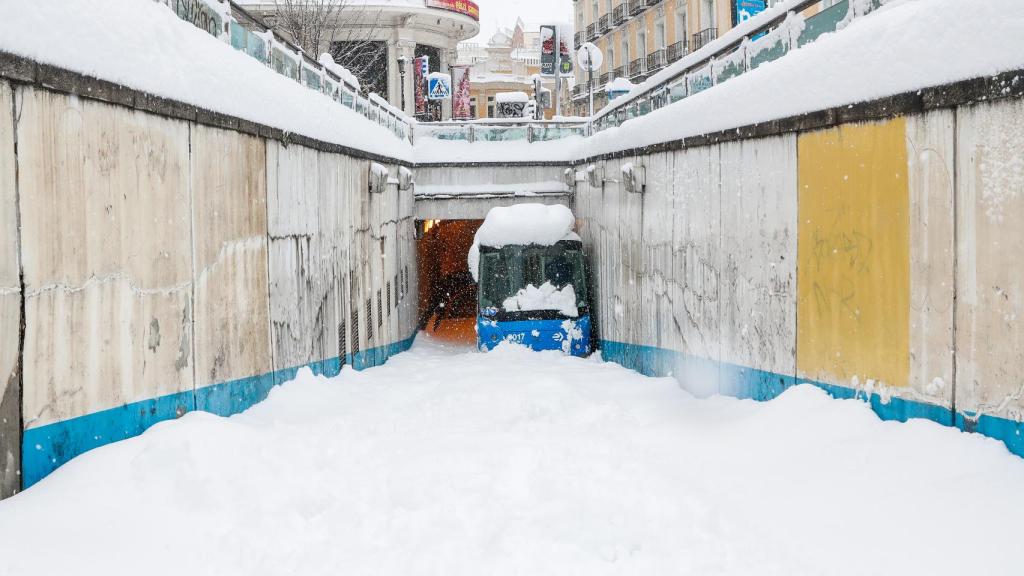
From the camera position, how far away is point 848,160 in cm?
799

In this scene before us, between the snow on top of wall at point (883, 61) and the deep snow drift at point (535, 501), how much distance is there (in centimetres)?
272

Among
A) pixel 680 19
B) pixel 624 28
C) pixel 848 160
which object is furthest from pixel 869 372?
pixel 624 28

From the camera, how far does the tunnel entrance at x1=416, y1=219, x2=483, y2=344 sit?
1196 inches

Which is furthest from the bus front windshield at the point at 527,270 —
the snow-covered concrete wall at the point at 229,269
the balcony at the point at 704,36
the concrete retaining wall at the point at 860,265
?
the balcony at the point at 704,36

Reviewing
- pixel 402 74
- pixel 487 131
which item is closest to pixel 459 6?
pixel 402 74

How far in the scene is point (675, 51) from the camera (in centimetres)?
4231

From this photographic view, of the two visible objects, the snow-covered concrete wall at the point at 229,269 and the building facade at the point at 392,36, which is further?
the building facade at the point at 392,36

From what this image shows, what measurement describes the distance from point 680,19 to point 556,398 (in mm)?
35179

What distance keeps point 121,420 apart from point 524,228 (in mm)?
11901

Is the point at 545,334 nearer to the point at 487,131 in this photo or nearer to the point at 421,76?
the point at 487,131

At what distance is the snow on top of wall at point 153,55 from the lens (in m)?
5.91

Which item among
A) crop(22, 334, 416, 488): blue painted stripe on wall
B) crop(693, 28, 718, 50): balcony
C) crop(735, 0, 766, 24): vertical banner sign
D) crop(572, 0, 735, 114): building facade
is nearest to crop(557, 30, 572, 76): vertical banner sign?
crop(572, 0, 735, 114): building facade

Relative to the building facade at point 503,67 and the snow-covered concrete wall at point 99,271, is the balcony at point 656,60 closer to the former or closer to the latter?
the building facade at point 503,67

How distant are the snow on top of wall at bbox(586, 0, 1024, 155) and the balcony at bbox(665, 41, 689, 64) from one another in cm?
3182
